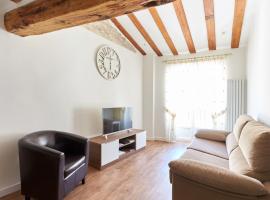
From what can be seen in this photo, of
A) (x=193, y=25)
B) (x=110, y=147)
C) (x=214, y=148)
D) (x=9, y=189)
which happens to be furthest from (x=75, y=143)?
(x=193, y=25)

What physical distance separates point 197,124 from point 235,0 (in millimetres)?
2955

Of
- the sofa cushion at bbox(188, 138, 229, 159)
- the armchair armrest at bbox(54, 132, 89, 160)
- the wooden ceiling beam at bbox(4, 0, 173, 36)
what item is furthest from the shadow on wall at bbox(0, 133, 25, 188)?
the sofa cushion at bbox(188, 138, 229, 159)

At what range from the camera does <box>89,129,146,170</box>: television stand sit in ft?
9.75

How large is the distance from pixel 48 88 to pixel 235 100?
13.3 ft

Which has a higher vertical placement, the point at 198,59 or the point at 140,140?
the point at 198,59

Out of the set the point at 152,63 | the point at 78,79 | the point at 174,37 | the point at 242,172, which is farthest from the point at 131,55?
the point at 242,172

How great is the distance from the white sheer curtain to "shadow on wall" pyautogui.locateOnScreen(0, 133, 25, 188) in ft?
12.1

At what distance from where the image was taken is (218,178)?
1322 mm

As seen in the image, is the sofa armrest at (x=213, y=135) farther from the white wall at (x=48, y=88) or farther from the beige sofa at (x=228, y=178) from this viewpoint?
the white wall at (x=48, y=88)

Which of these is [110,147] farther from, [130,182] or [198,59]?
[198,59]

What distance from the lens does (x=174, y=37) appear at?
13.9 ft

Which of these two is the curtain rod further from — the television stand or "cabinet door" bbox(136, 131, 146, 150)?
the television stand

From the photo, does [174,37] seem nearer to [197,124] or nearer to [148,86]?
[148,86]

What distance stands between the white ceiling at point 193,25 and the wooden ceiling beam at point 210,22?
61mm
